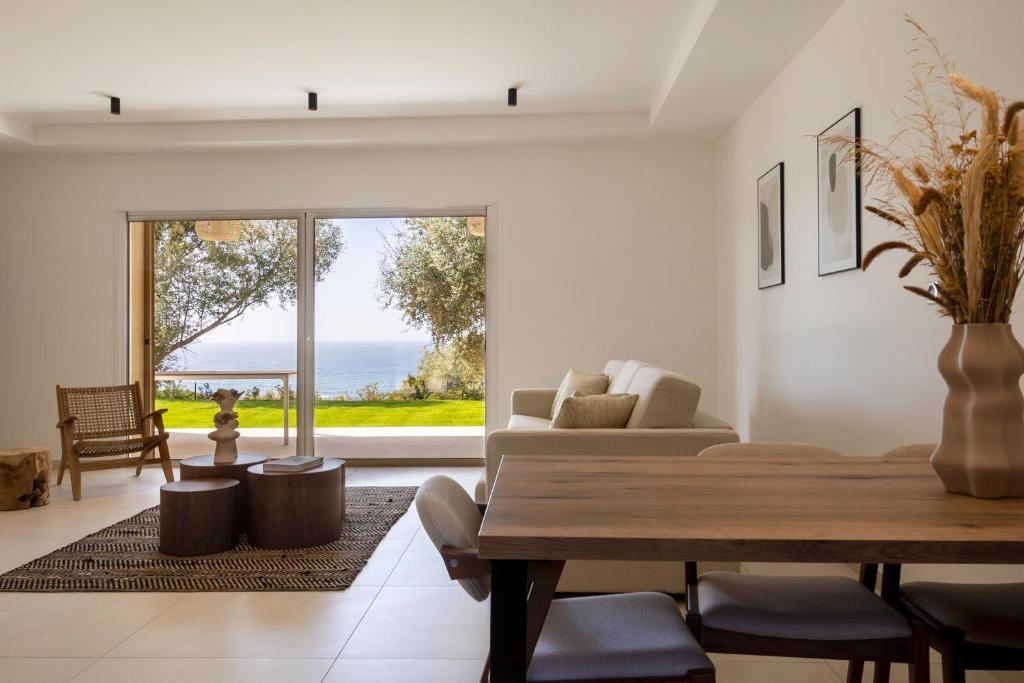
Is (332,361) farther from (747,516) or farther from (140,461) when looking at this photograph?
(747,516)

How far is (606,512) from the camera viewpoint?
54.8 inches

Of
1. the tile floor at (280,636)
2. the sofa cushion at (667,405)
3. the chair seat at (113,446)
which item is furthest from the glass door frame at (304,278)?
the sofa cushion at (667,405)

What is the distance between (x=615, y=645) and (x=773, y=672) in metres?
1.32

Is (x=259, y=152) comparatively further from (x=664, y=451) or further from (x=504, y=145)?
(x=664, y=451)

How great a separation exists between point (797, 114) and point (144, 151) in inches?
211

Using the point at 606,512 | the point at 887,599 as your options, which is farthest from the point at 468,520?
the point at 887,599

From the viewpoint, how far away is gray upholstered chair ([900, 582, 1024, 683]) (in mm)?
1484

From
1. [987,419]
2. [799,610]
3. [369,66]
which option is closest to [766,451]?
[799,610]

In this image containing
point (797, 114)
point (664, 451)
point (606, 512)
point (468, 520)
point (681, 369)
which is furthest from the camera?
point (681, 369)

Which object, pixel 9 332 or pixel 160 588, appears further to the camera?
pixel 9 332

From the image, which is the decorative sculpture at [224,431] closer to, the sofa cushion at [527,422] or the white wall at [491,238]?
the sofa cushion at [527,422]

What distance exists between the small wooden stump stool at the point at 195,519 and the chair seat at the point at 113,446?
181cm

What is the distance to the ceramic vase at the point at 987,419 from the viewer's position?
1.48 meters

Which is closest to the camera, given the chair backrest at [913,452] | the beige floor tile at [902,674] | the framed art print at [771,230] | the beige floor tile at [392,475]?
the chair backrest at [913,452]
